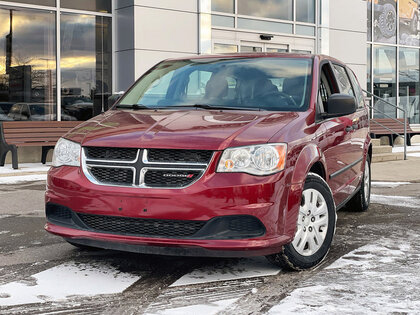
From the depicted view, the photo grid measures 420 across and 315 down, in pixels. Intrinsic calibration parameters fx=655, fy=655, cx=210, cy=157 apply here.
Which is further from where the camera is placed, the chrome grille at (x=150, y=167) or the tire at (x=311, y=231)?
the tire at (x=311, y=231)

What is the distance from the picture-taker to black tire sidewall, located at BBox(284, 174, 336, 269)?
4.62 m

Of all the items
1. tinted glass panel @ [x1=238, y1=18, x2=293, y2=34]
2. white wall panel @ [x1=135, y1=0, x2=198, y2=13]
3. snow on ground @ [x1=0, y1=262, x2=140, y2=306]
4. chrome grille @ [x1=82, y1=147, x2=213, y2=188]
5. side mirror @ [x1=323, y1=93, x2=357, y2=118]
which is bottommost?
snow on ground @ [x1=0, y1=262, x2=140, y2=306]

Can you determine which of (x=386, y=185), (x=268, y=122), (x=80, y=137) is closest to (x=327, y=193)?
(x=268, y=122)

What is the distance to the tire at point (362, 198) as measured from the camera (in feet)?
24.3

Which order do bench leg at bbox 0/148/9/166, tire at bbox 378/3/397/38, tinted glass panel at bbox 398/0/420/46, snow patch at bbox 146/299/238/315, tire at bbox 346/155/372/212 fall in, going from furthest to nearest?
1. tinted glass panel at bbox 398/0/420/46
2. tire at bbox 378/3/397/38
3. bench leg at bbox 0/148/9/166
4. tire at bbox 346/155/372/212
5. snow patch at bbox 146/299/238/315

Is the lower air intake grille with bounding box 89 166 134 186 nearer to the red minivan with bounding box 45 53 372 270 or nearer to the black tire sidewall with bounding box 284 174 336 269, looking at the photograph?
the red minivan with bounding box 45 53 372 270

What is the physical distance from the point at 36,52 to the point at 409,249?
10618 mm

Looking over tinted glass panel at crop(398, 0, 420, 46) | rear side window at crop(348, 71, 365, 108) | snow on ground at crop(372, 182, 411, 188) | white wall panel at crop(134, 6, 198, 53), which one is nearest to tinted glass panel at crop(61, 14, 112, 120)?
white wall panel at crop(134, 6, 198, 53)

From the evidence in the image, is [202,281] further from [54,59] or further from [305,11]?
[305,11]

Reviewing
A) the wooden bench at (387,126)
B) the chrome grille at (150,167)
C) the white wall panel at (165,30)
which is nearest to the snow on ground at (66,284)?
the chrome grille at (150,167)

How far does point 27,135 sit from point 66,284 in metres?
9.05

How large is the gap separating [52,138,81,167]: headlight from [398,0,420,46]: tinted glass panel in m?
19.0

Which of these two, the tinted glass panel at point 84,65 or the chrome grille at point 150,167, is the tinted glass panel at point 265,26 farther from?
the chrome grille at point 150,167

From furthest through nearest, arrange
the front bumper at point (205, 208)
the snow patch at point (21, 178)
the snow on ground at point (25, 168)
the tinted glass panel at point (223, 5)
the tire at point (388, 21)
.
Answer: the tire at point (388, 21)
the tinted glass panel at point (223, 5)
the snow on ground at point (25, 168)
the snow patch at point (21, 178)
the front bumper at point (205, 208)
